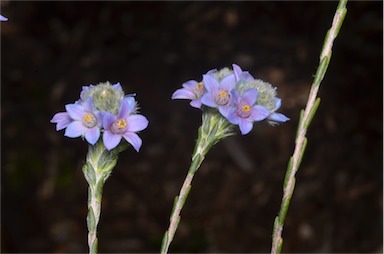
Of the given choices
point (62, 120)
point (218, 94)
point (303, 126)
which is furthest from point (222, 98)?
point (62, 120)

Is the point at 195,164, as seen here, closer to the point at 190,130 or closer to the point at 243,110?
the point at 243,110

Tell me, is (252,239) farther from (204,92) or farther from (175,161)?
(204,92)

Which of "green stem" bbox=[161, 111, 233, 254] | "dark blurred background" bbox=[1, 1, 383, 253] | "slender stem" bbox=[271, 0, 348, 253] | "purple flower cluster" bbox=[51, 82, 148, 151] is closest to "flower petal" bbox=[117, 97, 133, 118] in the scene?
"purple flower cluster" bbox=[51, 82, 148, 151]


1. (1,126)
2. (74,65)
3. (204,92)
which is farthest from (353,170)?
(204,92)

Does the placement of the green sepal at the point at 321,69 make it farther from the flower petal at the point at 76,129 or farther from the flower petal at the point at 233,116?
the flower petal at the point at 76,129

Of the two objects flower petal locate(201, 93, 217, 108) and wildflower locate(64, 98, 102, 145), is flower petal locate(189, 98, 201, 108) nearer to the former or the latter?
flower petal locate(201, 93, 217, 108)

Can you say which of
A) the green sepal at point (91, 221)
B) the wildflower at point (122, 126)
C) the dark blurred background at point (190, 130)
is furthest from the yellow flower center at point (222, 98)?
the dark blurred background at point (190, 130)
